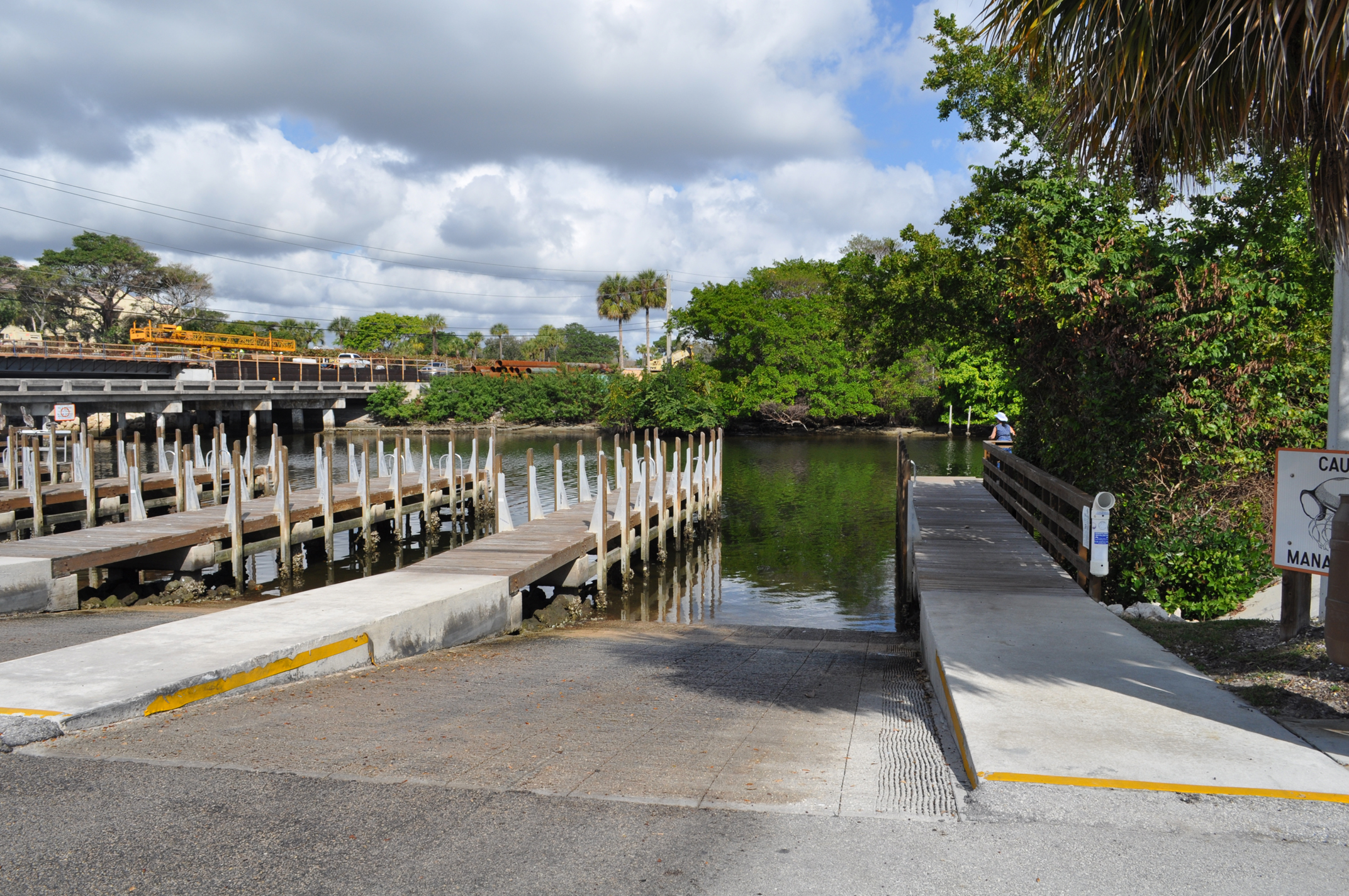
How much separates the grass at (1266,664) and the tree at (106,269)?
103 metres

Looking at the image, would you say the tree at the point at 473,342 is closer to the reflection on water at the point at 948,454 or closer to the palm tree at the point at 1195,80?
the reflection on water at the point at 948,454

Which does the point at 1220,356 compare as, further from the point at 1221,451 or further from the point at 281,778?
the point at 281,778

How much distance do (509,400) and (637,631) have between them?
63.7 meters

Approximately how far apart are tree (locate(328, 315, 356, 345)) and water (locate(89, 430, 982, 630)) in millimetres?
97719

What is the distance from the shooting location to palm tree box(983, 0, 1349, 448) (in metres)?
5.03

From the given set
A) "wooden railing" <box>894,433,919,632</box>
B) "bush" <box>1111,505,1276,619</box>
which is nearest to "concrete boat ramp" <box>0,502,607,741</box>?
"wooden railing" <box>894,433,919,632</box>

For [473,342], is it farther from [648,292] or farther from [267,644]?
[267,644]

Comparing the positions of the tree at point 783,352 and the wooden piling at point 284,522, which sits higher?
the tree at point 783,352

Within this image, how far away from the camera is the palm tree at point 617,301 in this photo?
89.2 metres

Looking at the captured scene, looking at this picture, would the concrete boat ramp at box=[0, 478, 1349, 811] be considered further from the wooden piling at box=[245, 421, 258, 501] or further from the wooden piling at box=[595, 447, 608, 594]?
the wooden piling at box=[245, 421, 258, 501]

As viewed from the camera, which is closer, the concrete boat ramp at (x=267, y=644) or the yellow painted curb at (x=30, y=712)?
the yellow painted curb at (x=30, y=712)

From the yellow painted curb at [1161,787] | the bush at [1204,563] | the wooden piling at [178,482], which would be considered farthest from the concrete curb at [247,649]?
the wooden piling at [178,482]

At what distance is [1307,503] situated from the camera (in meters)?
5.93

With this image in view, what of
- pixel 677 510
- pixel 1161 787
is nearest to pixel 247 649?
pixel 1161 787
